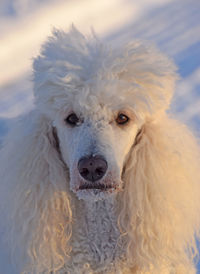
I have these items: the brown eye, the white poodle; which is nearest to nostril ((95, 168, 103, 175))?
the white poodle

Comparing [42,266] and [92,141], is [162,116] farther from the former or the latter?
[42,266]

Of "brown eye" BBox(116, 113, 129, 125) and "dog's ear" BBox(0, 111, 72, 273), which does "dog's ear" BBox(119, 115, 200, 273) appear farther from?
"dog's ear" BBox(0, 111, 72, 273)

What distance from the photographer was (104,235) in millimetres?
1941

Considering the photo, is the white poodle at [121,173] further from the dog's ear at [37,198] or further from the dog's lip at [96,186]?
the dog's lip at [96,186]

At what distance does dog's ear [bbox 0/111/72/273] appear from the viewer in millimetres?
1918

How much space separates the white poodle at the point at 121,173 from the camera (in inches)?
72.2

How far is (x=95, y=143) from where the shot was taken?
1674 mm

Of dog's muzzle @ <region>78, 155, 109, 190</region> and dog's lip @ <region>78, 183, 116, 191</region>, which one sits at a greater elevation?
dog's muzzle @ <region>78, 155, 109, 190</region>

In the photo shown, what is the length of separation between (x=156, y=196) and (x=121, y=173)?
0.21 m

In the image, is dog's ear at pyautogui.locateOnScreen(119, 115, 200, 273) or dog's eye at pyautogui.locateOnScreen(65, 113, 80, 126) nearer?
dog's eye at pyautogui.locateOnScreen(65, 113, 80, 126)

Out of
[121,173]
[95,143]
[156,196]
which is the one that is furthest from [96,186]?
[156,196]

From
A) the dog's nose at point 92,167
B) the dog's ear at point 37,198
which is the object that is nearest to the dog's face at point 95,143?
the dog's nose at point 92,167

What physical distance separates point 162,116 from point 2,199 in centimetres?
91

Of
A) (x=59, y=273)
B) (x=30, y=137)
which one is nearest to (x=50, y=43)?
(x=30, y=137)
